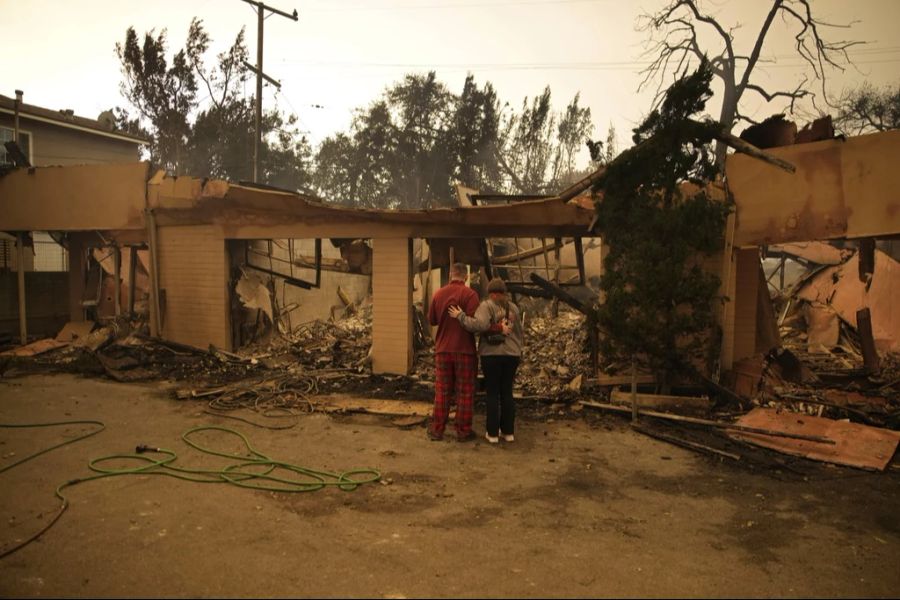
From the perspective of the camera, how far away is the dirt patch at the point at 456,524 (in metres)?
3.59

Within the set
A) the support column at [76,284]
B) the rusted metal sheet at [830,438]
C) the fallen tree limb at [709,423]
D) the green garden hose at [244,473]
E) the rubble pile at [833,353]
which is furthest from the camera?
the support column at [76,284]

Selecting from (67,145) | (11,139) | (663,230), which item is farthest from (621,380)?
(67,145)

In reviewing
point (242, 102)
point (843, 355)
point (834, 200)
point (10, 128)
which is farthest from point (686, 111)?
point (242, 102)

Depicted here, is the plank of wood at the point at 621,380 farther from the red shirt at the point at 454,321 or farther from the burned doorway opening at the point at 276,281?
the burned doorway opening at the point at 276,281

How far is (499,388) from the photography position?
6816 millimetres

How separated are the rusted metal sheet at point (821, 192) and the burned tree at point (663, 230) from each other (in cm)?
126

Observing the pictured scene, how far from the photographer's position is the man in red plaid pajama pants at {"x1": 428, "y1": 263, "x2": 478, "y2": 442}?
267 inches

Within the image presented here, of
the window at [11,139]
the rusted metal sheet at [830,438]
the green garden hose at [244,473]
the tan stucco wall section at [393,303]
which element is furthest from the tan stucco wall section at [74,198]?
the rusted metal sheet at [830,438]

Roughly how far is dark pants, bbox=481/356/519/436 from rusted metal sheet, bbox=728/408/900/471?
9.14 ft

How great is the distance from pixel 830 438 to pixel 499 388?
3897mm

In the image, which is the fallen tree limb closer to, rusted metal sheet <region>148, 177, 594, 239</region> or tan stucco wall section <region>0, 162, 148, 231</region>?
rusted metal sheet <region>148, 177, 594, 239</region>

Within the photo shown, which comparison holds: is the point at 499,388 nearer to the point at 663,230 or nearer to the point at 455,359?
the point at 455,359

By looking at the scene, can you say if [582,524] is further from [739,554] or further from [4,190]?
[4,190]

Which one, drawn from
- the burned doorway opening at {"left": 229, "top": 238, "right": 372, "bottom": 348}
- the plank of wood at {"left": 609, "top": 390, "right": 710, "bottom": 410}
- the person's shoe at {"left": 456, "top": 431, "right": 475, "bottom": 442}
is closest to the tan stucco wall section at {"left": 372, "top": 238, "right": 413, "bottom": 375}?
the burned doorway opening at {"left": 229, "top": 238, "right": 372, "bottom": 348}
